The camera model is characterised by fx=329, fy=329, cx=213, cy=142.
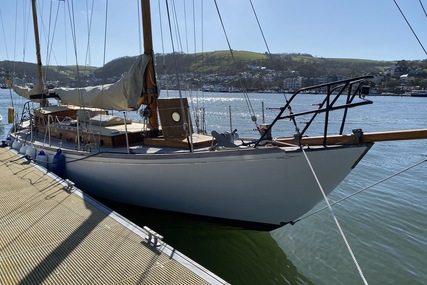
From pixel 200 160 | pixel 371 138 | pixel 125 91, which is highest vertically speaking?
pixel 125 91

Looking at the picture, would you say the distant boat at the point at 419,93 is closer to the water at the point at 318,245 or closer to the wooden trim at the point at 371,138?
the water at the point at 318,245

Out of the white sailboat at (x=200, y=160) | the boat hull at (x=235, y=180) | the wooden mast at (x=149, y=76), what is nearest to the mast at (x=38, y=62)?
the white sailboat at (x=200, y=160)

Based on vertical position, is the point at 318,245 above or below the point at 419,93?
below

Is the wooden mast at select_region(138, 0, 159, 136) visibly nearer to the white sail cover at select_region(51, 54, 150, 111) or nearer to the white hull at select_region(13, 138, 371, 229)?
the white sail cover at select_region(51, 54, 150, 111)

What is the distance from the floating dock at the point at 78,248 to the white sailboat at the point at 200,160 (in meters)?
1.30

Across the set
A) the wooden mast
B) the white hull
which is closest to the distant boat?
the wooden mast

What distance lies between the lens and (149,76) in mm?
8844

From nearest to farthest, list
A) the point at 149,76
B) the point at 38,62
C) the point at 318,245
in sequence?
the point at 318,245, the point at 149,76, the point at 38,62

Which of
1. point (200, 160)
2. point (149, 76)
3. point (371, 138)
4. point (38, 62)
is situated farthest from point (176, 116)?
point (38, 62)

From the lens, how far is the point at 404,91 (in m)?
101

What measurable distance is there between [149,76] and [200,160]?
3586 mm

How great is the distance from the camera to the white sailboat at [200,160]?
19.0ft

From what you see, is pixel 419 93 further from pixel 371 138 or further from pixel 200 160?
pixel 200 160

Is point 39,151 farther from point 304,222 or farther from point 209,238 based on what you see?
point 304,222
